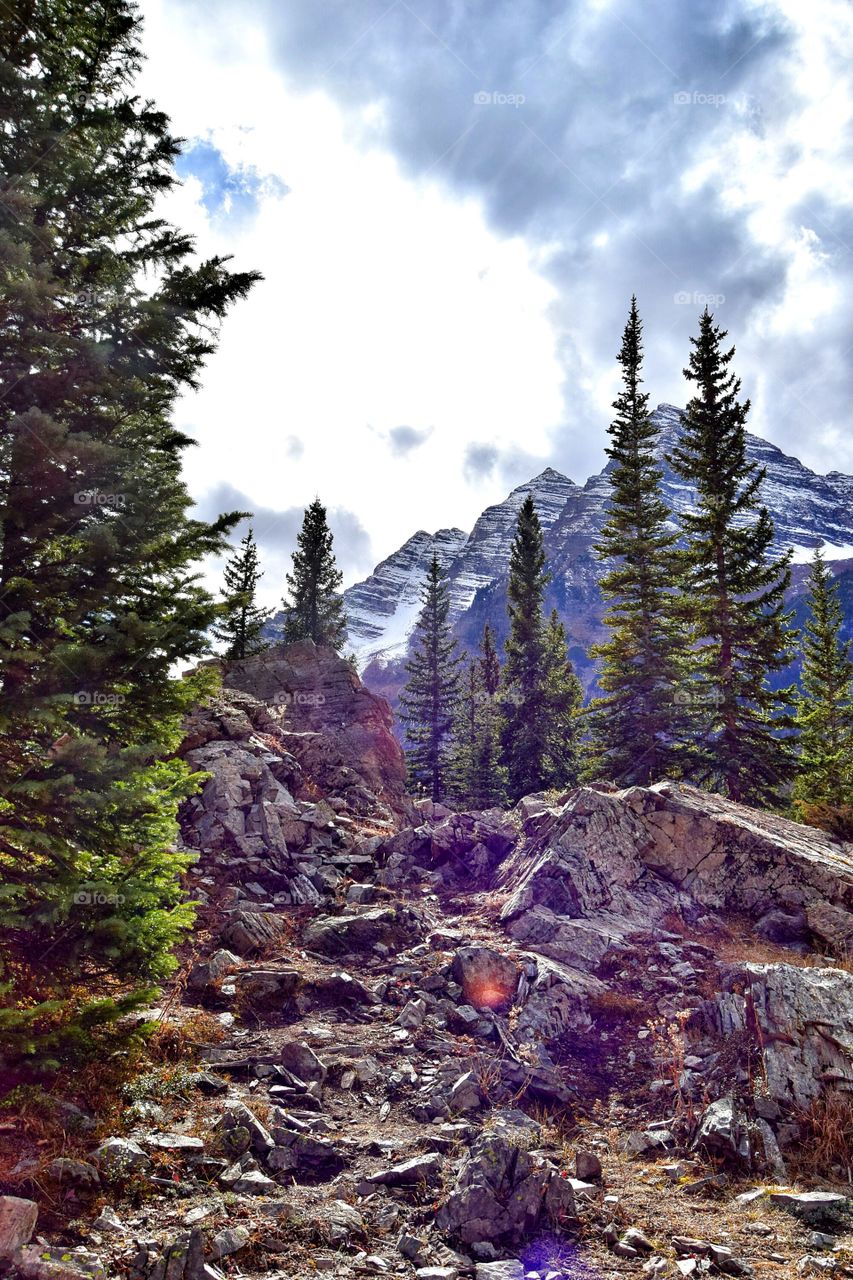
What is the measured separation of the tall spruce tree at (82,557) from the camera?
622cm

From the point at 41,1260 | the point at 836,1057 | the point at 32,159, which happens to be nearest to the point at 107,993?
the point at 41,1260

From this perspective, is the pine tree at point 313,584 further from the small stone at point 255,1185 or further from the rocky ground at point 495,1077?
the small stone at point 255,1185

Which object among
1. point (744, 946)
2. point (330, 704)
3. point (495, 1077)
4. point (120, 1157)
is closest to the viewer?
point (120, 1157)

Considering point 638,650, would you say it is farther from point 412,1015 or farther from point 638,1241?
point 638,1241

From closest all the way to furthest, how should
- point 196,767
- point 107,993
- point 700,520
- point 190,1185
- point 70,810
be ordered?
point 190,1185
point 70,810
point 107,993
point 196,767
point 700,520

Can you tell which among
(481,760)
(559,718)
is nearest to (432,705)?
(481,760)

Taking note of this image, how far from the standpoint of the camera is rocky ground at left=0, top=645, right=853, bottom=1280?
5.23 metres

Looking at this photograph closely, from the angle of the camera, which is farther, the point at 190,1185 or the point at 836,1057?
the point at 836,1057

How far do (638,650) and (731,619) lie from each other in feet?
11.4

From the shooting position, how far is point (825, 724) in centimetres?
3128

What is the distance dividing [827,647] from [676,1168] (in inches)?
1376

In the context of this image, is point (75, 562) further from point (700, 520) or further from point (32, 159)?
point (700, 520)

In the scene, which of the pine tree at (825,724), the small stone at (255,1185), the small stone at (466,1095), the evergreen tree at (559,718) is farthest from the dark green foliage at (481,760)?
the small stone at (255,1185)

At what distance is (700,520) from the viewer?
22750 millimetres
